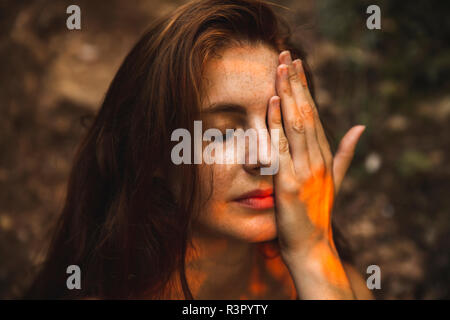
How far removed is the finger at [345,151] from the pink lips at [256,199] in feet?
1.31

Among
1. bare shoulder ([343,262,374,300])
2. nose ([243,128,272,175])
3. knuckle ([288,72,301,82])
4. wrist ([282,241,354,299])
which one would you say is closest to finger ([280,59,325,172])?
knuckle ([288,72,301,82])

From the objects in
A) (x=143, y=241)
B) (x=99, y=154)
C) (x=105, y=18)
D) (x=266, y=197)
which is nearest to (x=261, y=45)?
(x=266, y=197)

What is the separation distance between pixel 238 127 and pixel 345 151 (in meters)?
0.56

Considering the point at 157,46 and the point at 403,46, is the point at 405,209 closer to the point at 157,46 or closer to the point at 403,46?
the point at 403,46

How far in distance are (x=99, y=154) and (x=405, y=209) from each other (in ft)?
7.95

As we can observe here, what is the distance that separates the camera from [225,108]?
1.38 m

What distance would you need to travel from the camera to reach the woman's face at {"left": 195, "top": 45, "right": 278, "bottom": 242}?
1.39 m

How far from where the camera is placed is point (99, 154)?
1.66 metres

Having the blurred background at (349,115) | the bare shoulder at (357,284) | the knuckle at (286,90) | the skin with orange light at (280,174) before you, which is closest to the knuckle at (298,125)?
the skin with orange light at (280,174)

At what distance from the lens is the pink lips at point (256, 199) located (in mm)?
1445

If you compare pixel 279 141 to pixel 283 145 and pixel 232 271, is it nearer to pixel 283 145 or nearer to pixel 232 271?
pixel 283 145

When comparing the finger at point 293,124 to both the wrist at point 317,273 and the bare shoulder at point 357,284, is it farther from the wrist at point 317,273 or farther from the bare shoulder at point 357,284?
the bare shoulder at point 357,284

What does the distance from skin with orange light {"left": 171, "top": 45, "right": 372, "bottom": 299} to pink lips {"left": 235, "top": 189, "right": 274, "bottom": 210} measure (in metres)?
0.01

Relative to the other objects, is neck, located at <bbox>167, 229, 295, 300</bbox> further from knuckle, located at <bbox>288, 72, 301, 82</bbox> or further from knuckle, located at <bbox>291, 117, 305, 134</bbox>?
knuckle, located at <bbox>288, 72, 301, 82</bbox>
